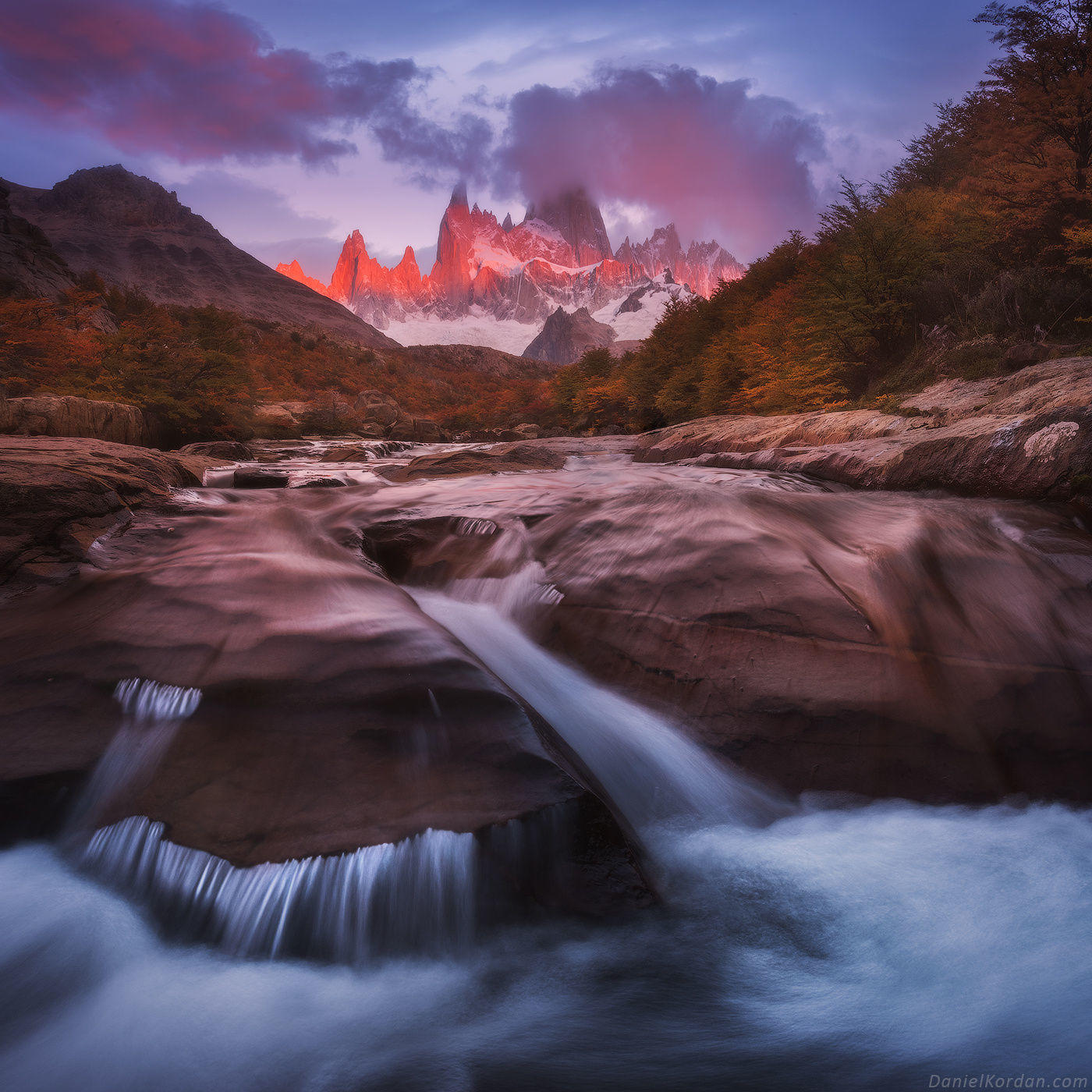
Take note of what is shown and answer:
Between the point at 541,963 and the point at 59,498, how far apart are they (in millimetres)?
4707

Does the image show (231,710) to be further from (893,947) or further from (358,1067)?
(893,947)

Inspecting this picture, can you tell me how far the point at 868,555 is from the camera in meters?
4.16

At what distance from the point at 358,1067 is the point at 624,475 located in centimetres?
967

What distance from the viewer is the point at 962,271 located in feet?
53.6

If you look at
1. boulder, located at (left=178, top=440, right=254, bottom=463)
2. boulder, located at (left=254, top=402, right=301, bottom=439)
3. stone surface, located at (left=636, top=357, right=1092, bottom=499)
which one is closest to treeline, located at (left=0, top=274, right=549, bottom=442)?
boulder, located at (left=254, top=402, right=301, bottom=439)

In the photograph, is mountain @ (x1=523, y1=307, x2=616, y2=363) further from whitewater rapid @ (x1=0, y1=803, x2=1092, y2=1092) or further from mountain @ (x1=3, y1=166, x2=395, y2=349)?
whitewater rapid @ (x1=0, y1=803, x2=1092, y2=1092)

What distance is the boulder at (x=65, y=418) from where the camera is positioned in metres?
12.2

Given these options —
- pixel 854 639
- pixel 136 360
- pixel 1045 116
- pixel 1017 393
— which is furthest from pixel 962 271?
pixel 136 360

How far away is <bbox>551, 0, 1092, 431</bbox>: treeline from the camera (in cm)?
1330

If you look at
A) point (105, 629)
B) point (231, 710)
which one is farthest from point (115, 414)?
point (231, 710)

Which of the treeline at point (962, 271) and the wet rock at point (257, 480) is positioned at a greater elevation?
the treeline at point (962, 271)

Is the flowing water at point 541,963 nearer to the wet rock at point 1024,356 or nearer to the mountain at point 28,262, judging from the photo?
the wet rock at point 1024,356

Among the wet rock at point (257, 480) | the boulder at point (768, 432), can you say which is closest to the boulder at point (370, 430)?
the boulder at point (768, 432)

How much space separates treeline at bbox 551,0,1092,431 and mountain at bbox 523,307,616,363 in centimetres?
14423
